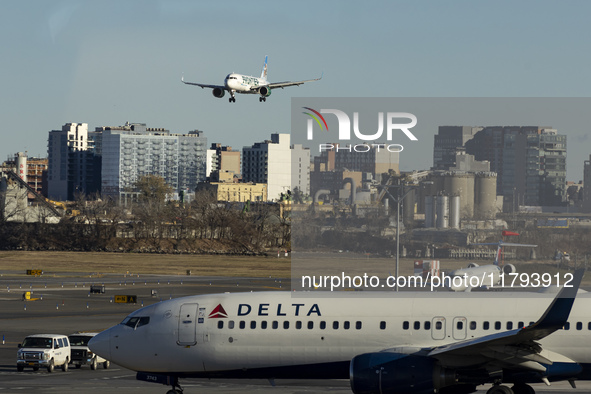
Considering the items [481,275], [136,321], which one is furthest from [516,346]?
[481,275]

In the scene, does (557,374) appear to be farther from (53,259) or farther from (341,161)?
(53,259)

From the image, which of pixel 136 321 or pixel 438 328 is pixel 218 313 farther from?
pixel 438 328

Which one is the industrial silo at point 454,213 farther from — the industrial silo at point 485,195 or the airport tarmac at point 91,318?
the airport tarmac at point 91,318

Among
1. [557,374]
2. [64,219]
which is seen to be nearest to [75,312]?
[557,374]

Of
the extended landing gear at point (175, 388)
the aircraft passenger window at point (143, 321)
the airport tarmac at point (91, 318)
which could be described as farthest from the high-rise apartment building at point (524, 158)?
the aircraft passenger window at point (143, 321)

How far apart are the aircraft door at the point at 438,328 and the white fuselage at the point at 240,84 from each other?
110 m

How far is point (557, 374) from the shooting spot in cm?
3319

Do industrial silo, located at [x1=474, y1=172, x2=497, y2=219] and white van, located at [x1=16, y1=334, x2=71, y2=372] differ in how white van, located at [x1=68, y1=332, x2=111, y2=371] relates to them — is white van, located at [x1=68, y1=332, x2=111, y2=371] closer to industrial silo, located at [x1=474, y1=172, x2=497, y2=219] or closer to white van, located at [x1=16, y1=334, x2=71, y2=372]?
white van, located at [x1=16, y1=334, x2=71, y2=372]

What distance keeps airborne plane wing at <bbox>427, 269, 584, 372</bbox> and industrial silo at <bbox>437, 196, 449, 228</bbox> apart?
142 feet

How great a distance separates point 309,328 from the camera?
34656mm

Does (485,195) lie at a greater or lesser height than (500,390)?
greater

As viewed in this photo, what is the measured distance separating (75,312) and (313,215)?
26010 millimetres

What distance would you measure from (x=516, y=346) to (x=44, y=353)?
26.7 metres

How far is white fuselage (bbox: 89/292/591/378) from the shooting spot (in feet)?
111
